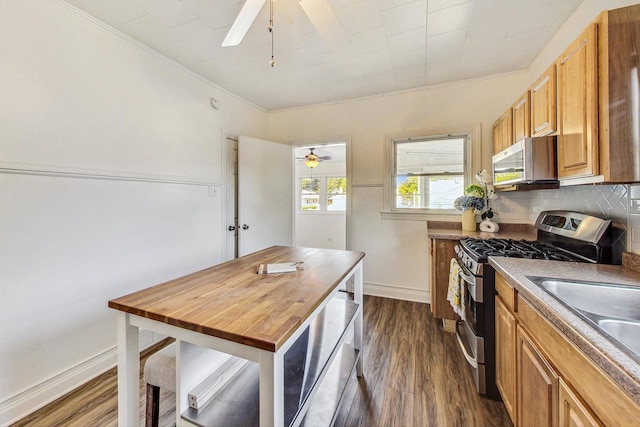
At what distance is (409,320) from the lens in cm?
271

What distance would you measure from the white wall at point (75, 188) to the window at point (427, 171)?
2.47 metres

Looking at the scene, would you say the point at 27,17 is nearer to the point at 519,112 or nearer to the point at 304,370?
the point at 304,370

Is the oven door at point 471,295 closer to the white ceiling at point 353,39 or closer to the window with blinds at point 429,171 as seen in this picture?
the window with blinds at point 429,171

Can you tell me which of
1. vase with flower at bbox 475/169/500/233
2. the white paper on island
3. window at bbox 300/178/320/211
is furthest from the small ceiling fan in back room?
window at bbox 300/178/320/211

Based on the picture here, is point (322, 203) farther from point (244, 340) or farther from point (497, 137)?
point (244, 340)

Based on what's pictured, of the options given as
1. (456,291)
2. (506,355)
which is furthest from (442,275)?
(506,355)

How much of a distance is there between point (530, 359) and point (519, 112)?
71.8 inches

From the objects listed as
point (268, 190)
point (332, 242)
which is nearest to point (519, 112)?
point (268, 190)

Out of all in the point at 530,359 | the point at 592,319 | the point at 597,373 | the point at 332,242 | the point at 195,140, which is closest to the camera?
the point at 597,373

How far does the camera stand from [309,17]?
141 centimetres

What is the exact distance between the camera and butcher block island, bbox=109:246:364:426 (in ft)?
2.62

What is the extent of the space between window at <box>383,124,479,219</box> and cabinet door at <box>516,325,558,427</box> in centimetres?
205

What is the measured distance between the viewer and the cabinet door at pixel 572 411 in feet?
2.37

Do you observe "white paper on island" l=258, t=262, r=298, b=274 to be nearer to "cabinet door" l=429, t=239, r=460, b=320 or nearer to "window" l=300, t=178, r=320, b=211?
"cabinet door" l=429, t=239, r=460, b=320
